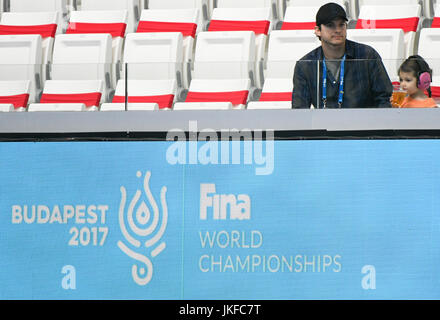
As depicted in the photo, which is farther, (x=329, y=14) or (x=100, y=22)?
(x=100, y=22)

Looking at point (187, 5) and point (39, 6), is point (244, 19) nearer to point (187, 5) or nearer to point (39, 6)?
point (187, 5)

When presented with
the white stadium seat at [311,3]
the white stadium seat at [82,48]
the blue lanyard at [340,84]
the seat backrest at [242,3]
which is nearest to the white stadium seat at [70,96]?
the white stadium seat at [82,48]

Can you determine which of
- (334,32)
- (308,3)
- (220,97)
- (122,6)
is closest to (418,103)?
(334,32)

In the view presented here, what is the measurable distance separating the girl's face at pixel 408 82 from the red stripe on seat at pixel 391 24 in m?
2.00

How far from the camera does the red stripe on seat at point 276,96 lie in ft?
16.3

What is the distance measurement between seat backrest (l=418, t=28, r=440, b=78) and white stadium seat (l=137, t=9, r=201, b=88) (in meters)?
1.84

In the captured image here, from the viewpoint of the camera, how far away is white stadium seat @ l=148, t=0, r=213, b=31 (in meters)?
7.54

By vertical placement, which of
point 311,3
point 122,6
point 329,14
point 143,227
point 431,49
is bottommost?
point 143,227

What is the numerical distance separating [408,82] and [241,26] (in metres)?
2.54

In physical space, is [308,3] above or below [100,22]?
above

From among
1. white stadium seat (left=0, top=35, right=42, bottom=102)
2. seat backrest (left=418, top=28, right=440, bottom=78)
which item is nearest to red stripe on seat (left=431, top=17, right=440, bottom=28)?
seat backrest (left=418, top=28, right=440, bottom=78)

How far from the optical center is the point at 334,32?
15.5 feet
